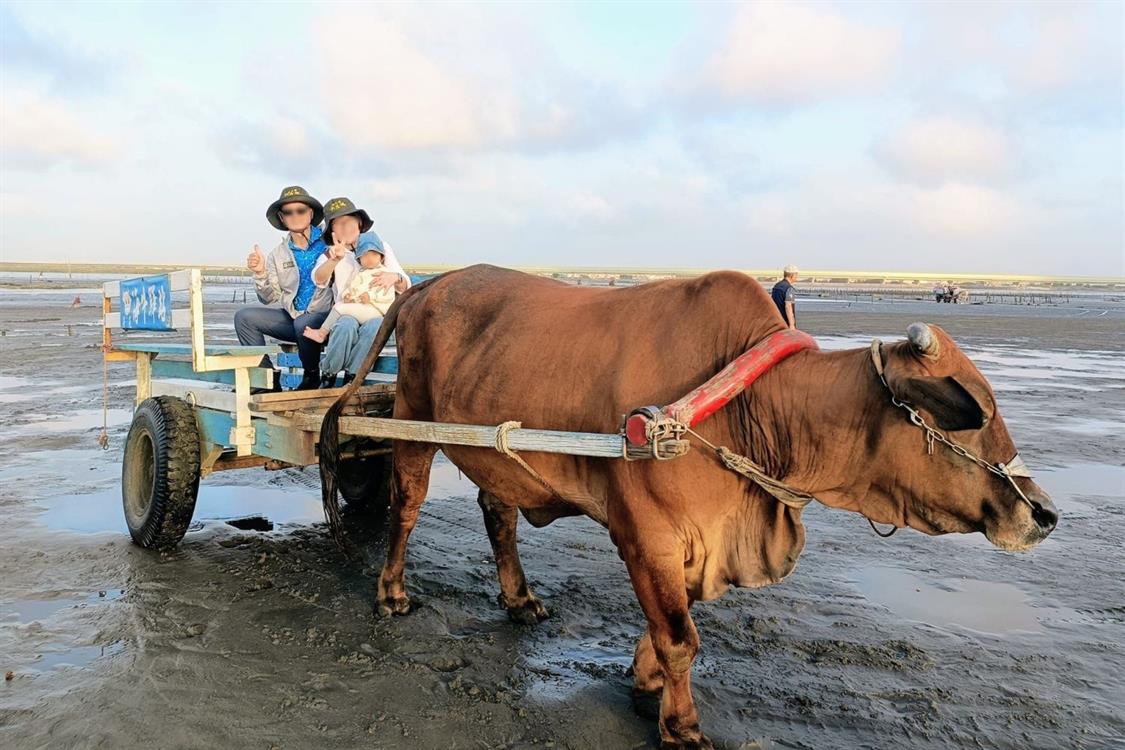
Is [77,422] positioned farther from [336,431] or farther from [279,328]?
[336,431]

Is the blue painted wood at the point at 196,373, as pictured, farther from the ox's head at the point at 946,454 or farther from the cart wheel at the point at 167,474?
the ox's head at the point at 946,454

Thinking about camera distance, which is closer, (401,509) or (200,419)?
(401,509)

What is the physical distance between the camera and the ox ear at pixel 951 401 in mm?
2721

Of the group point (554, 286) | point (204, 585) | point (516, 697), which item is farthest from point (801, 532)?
point (204, 585)

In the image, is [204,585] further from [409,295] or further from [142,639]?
[409,295]

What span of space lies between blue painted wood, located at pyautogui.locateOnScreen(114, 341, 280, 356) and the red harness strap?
2.99 metres

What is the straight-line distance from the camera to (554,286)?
4.38 meters

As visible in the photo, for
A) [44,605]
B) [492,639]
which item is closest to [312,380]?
[44,605]

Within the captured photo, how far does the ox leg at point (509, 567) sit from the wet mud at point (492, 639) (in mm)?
99

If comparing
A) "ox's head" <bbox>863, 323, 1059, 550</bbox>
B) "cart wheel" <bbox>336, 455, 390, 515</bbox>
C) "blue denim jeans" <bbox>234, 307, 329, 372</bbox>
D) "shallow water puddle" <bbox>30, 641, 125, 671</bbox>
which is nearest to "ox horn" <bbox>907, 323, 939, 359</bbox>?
"ox's head" <bbox>863, 323, 1059, 550</bbox>

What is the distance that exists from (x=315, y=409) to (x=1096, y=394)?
12.8 metres

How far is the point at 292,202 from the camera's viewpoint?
6.41 metres

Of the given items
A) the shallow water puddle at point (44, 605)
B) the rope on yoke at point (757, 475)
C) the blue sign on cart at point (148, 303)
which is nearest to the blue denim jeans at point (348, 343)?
the blue sign on cart at point (148, 303)

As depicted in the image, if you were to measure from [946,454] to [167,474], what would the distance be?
449cm
